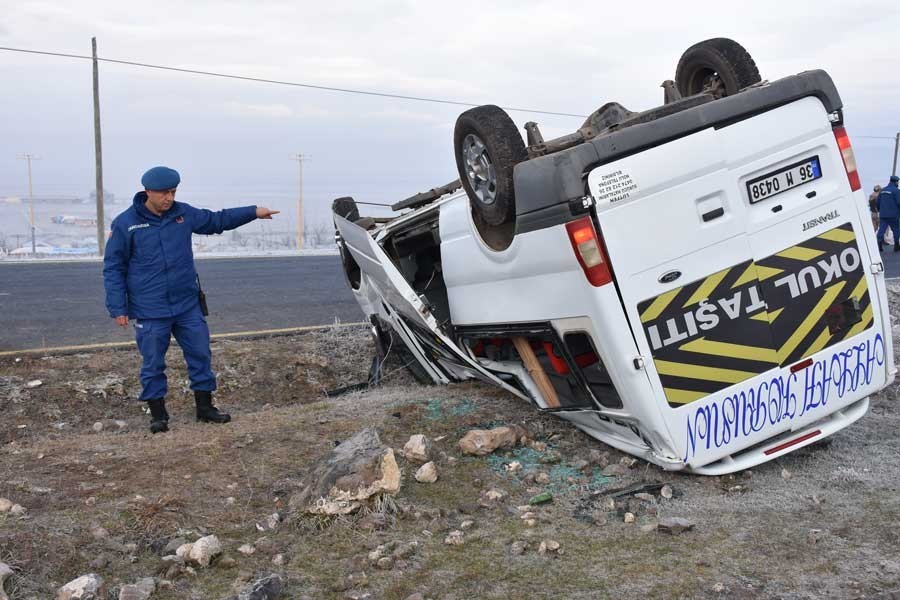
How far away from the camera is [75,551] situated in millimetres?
3494

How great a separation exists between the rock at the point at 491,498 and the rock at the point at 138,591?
1463 millimetres

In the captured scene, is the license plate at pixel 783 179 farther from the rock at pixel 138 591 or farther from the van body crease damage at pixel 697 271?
the rock at pixel 138 591

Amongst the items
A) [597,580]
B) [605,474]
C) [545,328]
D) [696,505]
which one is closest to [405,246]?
[545,328]

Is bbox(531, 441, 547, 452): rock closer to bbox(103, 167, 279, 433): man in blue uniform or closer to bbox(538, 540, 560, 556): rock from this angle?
bbox(538, 540, 560, 556): rock

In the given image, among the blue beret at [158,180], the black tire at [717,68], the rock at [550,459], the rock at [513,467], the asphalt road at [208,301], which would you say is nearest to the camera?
the rock at [513,467]

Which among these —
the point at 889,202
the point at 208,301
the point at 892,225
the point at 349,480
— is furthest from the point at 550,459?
the point at 892,225

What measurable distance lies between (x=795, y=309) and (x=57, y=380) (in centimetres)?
575

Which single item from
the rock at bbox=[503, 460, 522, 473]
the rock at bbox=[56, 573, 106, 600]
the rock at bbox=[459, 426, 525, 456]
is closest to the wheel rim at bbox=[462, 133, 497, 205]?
the rock at bbox=[459, 426, 525, 456]

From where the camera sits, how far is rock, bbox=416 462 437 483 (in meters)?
4.23

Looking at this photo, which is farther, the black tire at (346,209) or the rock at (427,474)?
the black tire at (346,209)

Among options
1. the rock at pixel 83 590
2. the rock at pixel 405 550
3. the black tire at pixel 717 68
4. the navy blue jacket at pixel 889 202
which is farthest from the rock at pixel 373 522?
the navy blue jacket at pixel 889 202

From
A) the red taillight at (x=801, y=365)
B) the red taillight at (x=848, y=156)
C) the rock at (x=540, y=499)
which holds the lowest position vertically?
the rock at (x=540, y=499)

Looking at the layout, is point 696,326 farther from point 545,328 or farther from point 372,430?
point 372,430

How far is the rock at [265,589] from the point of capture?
3.14m
